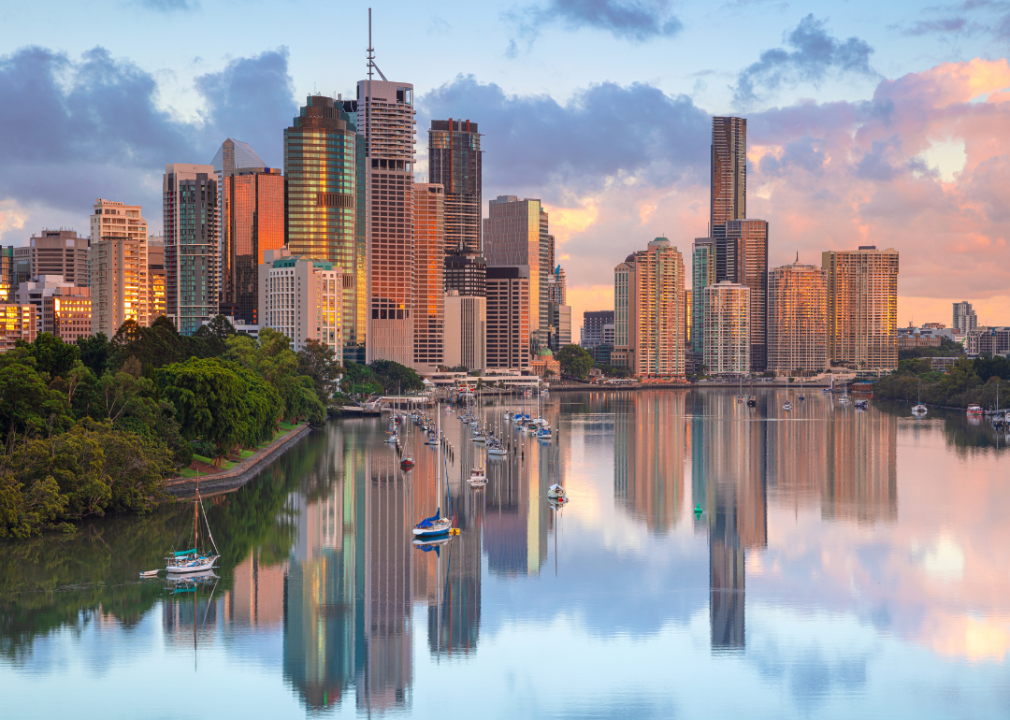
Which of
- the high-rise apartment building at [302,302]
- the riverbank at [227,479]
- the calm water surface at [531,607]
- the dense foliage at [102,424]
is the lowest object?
the calm water surface at [531,607]

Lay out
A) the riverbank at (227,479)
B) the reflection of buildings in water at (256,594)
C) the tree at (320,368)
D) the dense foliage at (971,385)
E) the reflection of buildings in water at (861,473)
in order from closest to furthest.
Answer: the reflection of buildings in water at (256,594) < the riverbank at (227,479) < the reflection of buildings in water at (861,473) < the tree at (320,368) < the dense foliage at (971,385)

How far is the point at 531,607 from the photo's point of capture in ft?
153

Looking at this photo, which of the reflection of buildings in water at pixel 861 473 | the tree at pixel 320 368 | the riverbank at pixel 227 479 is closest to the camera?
the riverbank at pixel 227 479

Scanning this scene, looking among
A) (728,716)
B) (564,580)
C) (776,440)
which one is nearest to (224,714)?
(728,716)

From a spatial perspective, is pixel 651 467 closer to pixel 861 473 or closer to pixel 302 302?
pixel 861 473

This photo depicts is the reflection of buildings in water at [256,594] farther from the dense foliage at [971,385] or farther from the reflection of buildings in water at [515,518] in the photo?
the dense foliage at [971,385]

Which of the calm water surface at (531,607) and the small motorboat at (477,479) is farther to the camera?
the small motorboat at (477,479)

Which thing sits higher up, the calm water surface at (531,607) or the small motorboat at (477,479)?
the small motorboat at (477,479)

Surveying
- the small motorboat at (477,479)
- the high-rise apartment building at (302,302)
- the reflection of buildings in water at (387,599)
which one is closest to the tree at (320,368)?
the high-rise apartment building at (302,302)

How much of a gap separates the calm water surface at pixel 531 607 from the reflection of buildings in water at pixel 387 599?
0.45 ft

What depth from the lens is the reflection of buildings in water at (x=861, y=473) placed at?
7162cm

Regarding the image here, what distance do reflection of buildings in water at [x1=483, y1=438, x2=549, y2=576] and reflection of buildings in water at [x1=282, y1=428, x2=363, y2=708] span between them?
750cm

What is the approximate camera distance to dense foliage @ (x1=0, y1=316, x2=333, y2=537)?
54.8 metres

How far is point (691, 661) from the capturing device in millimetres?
40344
